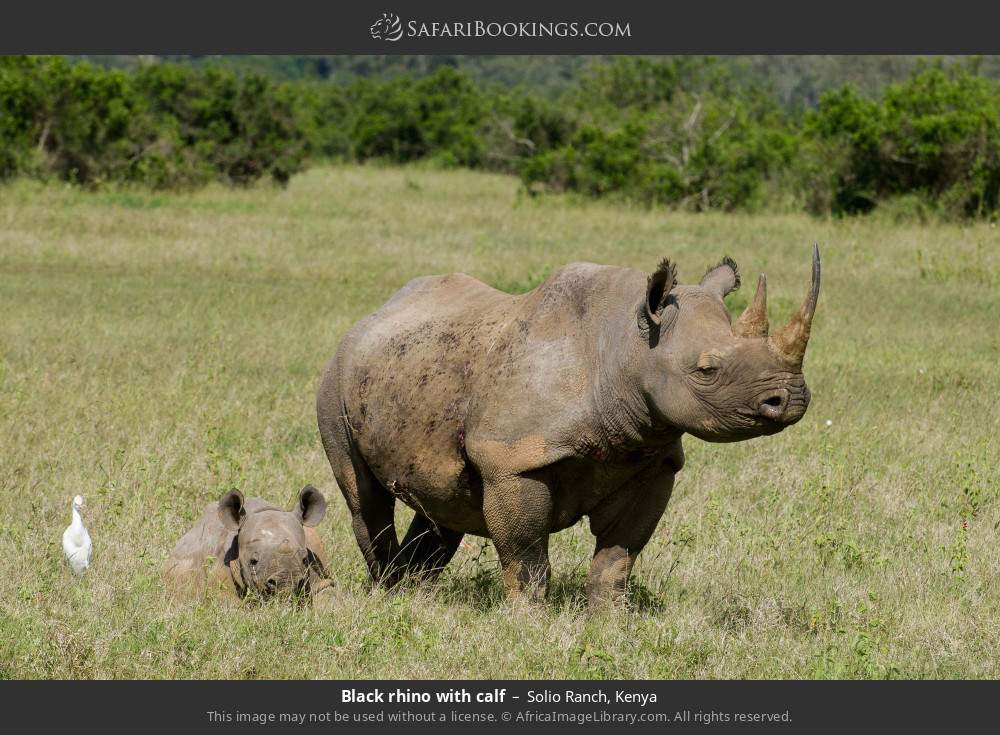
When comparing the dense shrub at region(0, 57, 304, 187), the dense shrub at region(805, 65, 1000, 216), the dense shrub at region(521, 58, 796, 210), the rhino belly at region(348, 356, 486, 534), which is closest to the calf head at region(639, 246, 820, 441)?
the rhino belly at region(348, 356, 486, 534)

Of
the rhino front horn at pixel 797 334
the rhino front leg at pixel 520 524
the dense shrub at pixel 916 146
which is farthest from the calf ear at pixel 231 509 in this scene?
the dense shrub at pixel 916 146

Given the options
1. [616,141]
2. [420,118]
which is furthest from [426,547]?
[420,118]

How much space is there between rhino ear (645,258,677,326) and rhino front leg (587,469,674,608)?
102 centimetres

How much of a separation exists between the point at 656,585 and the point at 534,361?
6.66 ft

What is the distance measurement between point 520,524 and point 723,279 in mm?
1464

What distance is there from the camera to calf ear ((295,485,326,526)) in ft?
25.3

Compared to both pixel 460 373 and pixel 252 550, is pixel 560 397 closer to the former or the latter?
pixel 460 373

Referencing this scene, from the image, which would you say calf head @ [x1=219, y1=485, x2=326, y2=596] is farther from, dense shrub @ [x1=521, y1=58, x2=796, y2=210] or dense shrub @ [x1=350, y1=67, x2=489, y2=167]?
dense shrub @ [x1=350, y1=67, x2=489, y2=167]

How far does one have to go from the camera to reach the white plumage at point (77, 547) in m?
7.79

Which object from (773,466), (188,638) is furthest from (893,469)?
(188,638)

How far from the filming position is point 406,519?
9.32 m

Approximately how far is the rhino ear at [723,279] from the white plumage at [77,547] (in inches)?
147

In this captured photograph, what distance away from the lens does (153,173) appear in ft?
93.9

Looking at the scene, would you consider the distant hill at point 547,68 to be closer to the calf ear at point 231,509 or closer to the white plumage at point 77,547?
the white plumage at point 77,547
